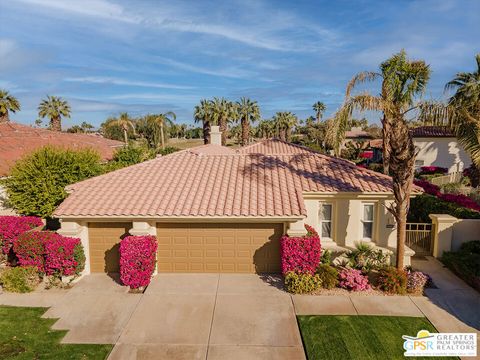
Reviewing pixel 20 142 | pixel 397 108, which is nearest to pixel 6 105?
pixel 20 142

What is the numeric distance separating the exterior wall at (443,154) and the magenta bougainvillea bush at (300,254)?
3595 cm

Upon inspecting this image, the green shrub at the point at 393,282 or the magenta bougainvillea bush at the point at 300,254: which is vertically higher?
the magenta bougainvillea bush at the point at 300,254

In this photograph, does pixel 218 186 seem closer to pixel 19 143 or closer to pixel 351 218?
pixel 351 218

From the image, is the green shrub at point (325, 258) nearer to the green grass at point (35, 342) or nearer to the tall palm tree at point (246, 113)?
the green grass at point (35, 342)

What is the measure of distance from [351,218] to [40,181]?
1555 cm

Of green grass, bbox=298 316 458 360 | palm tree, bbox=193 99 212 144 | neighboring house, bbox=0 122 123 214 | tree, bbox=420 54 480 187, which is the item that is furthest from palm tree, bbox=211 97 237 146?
green grass, bbox=298 316 458 360

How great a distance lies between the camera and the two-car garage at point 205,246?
1394 centimetres

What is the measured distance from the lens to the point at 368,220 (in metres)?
14.8

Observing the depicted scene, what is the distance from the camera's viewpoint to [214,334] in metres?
10.0

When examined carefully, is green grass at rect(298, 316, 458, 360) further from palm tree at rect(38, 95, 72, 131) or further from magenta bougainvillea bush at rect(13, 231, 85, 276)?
palm tree at rect(38, 95, 72, 131)

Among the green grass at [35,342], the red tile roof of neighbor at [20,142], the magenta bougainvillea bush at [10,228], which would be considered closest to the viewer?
the green grass at [35,342]

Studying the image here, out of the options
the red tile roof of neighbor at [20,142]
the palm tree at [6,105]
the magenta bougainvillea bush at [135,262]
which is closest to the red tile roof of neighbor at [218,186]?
the magenta bougainvillea bush at [135,262]

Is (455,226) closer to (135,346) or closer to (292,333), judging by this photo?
(292,333)

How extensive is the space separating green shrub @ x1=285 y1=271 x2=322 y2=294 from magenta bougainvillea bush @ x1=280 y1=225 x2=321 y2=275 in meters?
0.19
